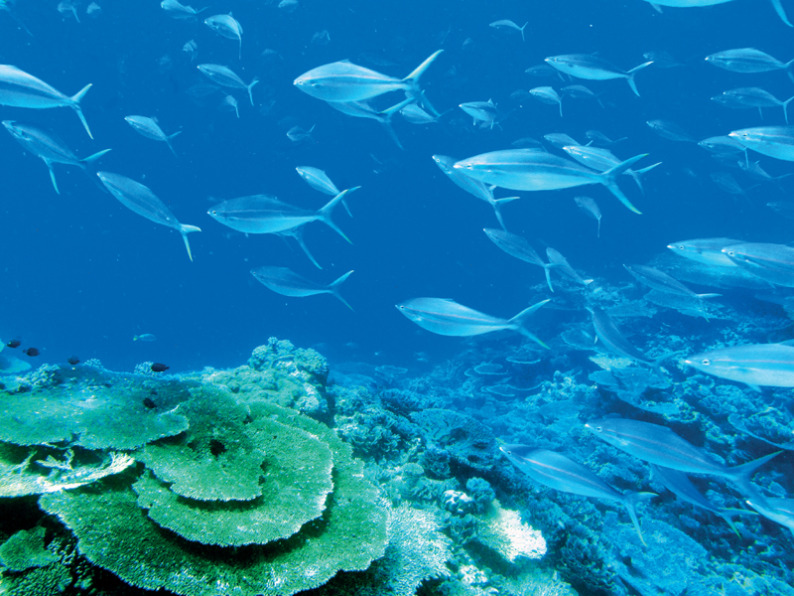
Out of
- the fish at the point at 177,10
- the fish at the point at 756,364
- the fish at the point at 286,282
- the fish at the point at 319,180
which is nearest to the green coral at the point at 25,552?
the fish at the point at 286,282

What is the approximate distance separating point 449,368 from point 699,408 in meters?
12.7

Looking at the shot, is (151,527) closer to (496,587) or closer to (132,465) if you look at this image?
(132,465)

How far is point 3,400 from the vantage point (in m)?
2.84

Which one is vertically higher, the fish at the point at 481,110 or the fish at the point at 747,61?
the fish at the point at 747,61

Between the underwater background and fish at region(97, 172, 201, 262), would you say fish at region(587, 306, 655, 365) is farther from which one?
fish at region(97, 172, 201, 262)

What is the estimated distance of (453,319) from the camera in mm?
4105

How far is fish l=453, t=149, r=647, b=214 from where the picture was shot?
3908 mm

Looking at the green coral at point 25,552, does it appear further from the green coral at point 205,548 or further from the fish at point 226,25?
the fish at point 226,25

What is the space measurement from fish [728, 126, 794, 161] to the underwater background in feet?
10.2

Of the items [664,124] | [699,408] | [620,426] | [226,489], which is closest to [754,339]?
[699,408]

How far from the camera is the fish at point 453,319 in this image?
157 inches

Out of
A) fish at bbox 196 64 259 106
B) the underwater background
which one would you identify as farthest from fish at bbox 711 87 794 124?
fish at bbox 196 64 259 106

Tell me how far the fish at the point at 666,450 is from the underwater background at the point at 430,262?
1243mm

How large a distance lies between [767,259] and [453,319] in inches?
139
